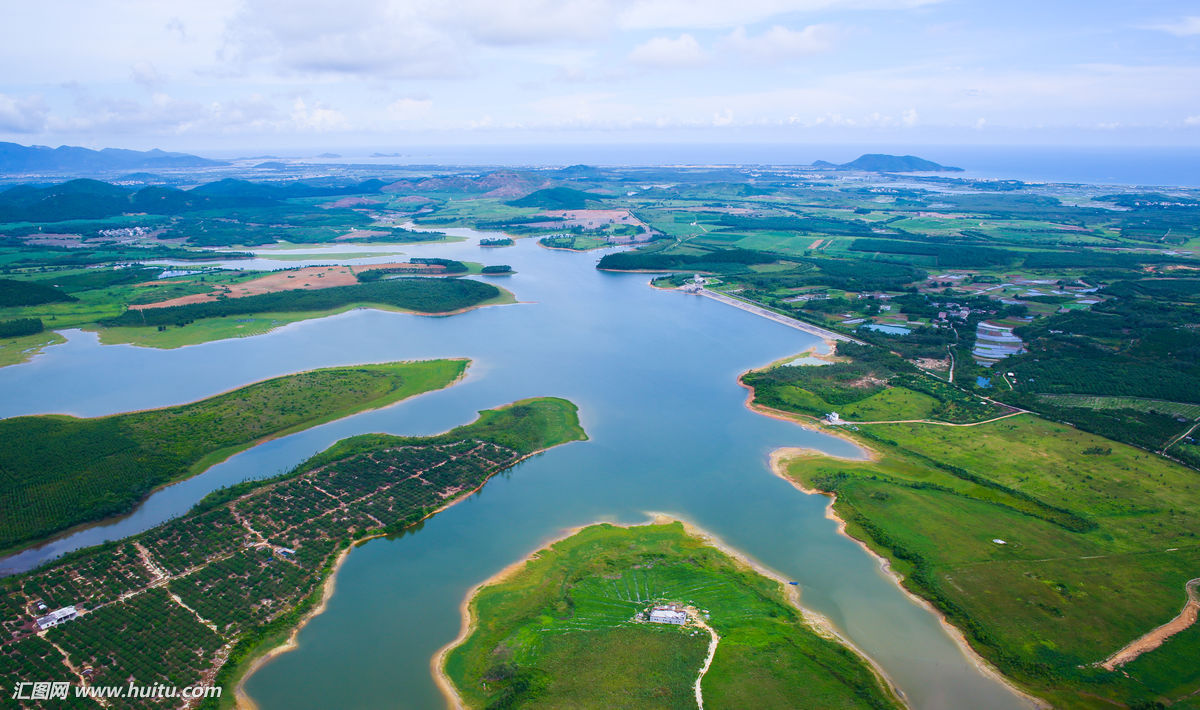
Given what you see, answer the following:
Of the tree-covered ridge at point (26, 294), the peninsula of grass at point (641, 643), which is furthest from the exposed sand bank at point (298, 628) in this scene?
the tree-covered ridge at point (26, 294)

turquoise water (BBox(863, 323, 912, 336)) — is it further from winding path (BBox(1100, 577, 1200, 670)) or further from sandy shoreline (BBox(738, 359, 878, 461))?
winding path (BBox(1100, 577, 1200, 670))

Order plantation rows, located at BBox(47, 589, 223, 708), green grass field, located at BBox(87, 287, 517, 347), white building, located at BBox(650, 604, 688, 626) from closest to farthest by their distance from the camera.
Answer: plantation rows, located at BBox(47, 589, 223, 708) < white building, located at BBox(650, 604, 688, 626) < green grass field, located at BBox(87, 287, 517, 347)

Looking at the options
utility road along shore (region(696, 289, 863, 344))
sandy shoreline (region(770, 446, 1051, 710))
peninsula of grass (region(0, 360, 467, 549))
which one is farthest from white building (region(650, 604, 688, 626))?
utility road along shore (region(696, 289, 863, 344))

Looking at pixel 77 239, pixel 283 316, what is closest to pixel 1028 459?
pixel 283 316

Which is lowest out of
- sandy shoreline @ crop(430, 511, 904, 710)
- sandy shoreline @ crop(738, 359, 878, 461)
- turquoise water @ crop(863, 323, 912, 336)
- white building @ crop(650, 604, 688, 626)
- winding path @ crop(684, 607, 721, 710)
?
sandy shoreline @ crop(430, 511, 904, 710)

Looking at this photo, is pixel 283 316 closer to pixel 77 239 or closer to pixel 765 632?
pixel 765 632

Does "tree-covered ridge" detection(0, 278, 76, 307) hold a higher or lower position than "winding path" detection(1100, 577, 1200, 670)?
higher

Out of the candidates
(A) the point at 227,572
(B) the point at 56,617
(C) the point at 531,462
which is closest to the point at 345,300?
(C) the point at 531,462
